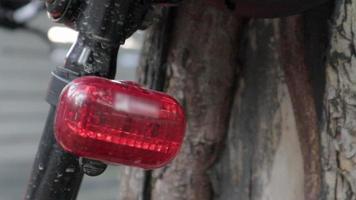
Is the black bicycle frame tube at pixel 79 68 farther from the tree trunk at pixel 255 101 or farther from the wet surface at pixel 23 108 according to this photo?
the wet surface at pixel 23 108

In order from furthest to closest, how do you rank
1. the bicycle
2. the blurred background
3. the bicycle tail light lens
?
the blurred background < the bicycle < the bicycle tail light lens

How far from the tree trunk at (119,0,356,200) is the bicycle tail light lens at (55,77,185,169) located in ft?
1.01

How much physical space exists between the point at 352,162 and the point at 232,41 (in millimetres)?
386

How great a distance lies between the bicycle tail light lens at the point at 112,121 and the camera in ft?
2.60

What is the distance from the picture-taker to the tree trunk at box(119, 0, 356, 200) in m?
0.97

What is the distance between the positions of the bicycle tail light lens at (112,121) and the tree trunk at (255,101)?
0.31 metres

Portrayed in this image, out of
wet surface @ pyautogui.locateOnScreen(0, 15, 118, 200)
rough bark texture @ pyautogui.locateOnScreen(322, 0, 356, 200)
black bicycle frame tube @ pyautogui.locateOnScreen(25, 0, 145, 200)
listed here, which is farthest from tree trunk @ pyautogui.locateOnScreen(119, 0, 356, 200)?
wet surface @ pyautogui.locateOnScreen(0, 15, 118, 200)

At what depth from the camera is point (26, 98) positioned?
15.0ft

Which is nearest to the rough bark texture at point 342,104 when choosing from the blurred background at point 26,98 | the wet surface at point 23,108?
the blurred background at point 26,98

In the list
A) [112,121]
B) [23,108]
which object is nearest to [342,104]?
[112,121]

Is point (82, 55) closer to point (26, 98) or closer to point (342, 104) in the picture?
point (342, 104)

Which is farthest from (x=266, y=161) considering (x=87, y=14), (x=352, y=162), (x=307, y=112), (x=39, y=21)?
(x=39, y=21)

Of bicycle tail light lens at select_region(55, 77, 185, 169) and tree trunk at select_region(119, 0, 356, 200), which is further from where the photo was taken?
tree trunk at select_region(119, 0, 356, 200)

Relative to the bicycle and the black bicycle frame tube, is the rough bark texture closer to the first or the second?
the bicycle
